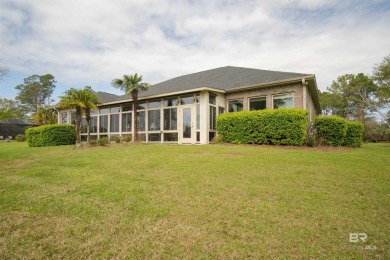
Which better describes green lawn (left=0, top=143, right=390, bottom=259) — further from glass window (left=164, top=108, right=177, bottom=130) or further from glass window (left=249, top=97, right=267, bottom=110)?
glass window (left=164, top=108, right=177, bottom=130)

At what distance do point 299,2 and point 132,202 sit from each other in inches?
487

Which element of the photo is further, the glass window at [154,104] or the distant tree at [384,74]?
the distant tree at [384,74]

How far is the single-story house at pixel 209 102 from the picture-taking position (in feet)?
41.4

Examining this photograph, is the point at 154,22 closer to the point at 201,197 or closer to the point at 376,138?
the point at 201,197

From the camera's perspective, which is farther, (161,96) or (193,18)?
(161,96)

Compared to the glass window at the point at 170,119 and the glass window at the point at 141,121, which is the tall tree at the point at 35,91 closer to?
the glass window at the point at 141,121

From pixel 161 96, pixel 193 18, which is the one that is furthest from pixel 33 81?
pixel 193 18

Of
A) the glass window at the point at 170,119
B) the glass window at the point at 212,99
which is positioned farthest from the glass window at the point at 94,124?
the glass window at the point at 212,99

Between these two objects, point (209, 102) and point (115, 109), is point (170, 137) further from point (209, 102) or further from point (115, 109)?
point (115, 109)

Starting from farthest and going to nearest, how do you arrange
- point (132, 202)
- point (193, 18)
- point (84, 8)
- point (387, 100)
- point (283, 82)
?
point (387, 100)
point (283, 82)
point (193, 18)
point (84, 8)
point (132, 202)

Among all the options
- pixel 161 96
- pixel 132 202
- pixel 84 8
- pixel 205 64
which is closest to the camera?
pixel 132 202

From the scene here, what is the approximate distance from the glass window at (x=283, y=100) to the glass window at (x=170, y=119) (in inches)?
266

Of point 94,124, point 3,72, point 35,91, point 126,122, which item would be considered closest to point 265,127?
point 126,122

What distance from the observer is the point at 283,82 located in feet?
40.4
